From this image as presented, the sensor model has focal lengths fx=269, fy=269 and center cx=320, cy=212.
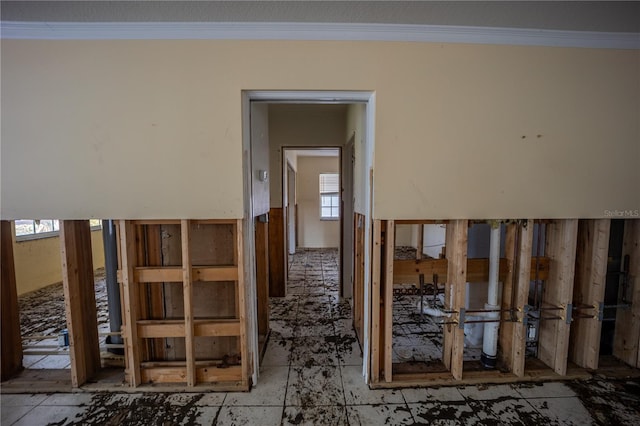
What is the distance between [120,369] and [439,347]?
109 inches

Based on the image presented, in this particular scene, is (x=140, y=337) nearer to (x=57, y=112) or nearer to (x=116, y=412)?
(x=116, y=412)

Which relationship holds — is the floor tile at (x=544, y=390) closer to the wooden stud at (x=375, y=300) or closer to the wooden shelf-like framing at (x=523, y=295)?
the wooden shelf-like framing at (x=523, y=295)

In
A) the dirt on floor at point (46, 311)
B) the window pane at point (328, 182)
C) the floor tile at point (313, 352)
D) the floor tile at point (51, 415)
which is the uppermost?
the window pane at point (328, 182)

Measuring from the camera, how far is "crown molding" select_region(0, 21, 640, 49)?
1770 mm

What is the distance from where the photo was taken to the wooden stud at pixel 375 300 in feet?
6.38

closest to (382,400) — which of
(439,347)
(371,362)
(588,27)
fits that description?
(371,362)

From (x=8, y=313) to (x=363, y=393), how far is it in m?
2.78

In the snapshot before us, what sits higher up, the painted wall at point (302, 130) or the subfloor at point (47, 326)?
the painted wall at point (302, 130)

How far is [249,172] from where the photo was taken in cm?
199

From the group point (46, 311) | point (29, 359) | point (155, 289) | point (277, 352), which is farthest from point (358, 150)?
point (46, 311)

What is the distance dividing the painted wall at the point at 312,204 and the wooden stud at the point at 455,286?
17.7 feet

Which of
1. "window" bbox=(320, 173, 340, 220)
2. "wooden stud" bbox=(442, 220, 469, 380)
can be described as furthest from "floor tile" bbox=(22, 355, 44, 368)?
"window" bbox=(320, 173, 340, 220)

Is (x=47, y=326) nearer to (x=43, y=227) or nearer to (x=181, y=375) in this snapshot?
A: (x=181, y=375)

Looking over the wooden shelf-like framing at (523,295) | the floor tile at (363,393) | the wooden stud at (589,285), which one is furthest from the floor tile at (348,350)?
the wooden stud at (589,285)
